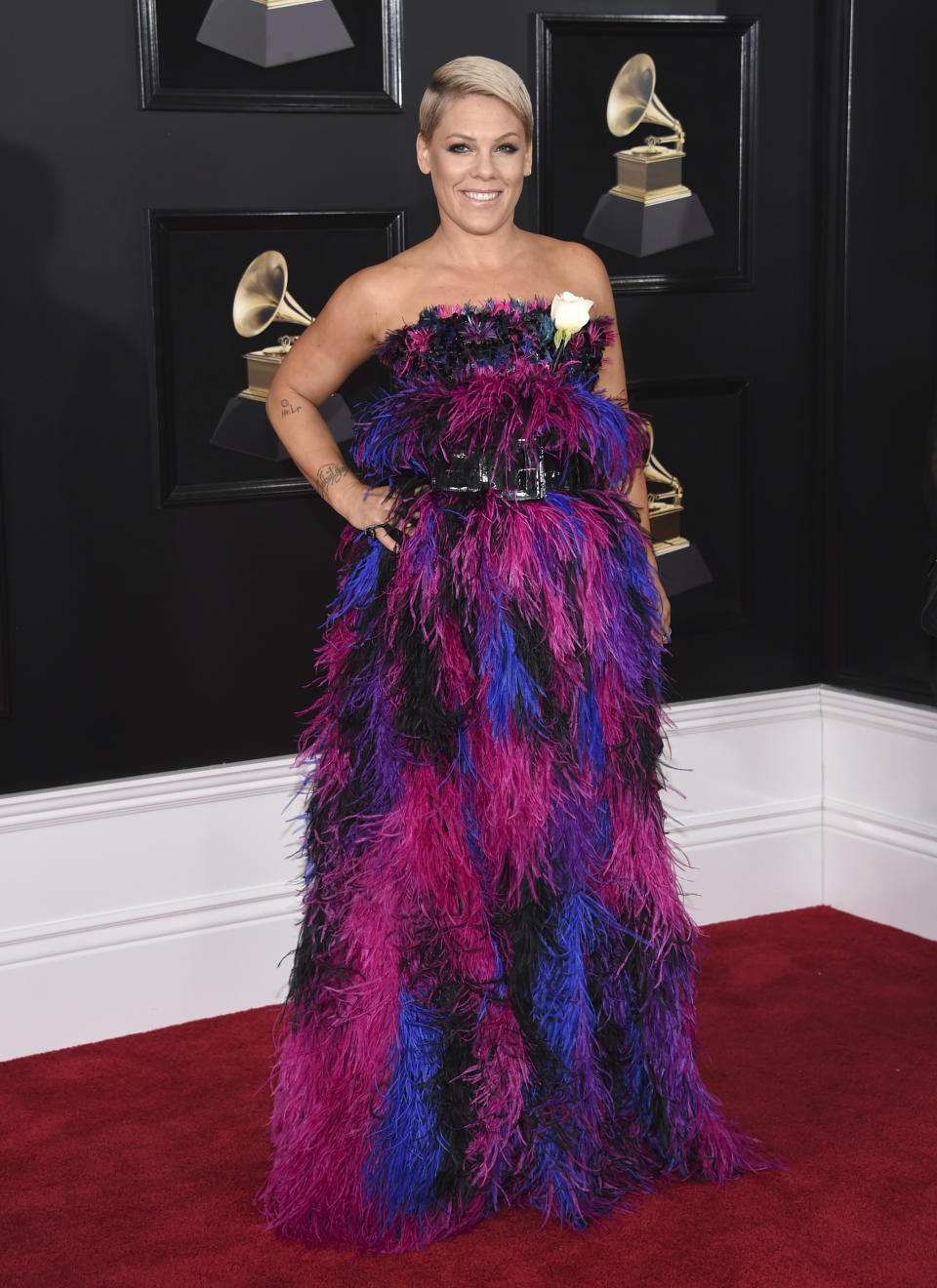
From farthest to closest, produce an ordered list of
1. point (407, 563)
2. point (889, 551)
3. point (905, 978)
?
point (889, 551)
point (905, 978)
point (407, 563)

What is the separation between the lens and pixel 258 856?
3242mm

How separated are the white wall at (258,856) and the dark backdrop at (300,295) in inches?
3.3

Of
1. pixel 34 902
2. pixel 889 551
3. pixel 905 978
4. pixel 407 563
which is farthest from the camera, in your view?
pixel 889 551

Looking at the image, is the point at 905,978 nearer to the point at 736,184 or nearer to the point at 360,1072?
the point at 360,1072

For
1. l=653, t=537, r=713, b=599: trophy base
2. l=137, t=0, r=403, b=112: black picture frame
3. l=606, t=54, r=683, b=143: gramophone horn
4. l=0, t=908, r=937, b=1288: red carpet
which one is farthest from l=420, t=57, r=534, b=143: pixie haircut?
l=0, t=908, r=937, b=1288: red carpet

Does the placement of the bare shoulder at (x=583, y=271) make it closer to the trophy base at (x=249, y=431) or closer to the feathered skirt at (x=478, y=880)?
the feathered skirt at (x=478, y=880)

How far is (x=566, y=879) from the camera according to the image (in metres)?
2.30

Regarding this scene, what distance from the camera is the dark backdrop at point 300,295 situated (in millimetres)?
2893

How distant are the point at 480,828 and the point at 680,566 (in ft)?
4.77

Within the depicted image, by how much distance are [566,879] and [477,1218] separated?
55 cm

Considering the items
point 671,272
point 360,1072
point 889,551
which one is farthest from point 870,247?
point 360,1072

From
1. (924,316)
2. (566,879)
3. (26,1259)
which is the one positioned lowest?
(26,1259)

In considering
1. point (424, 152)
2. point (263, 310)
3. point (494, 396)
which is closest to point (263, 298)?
point (263, 310)

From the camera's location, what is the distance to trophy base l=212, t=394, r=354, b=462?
3.04 meters
